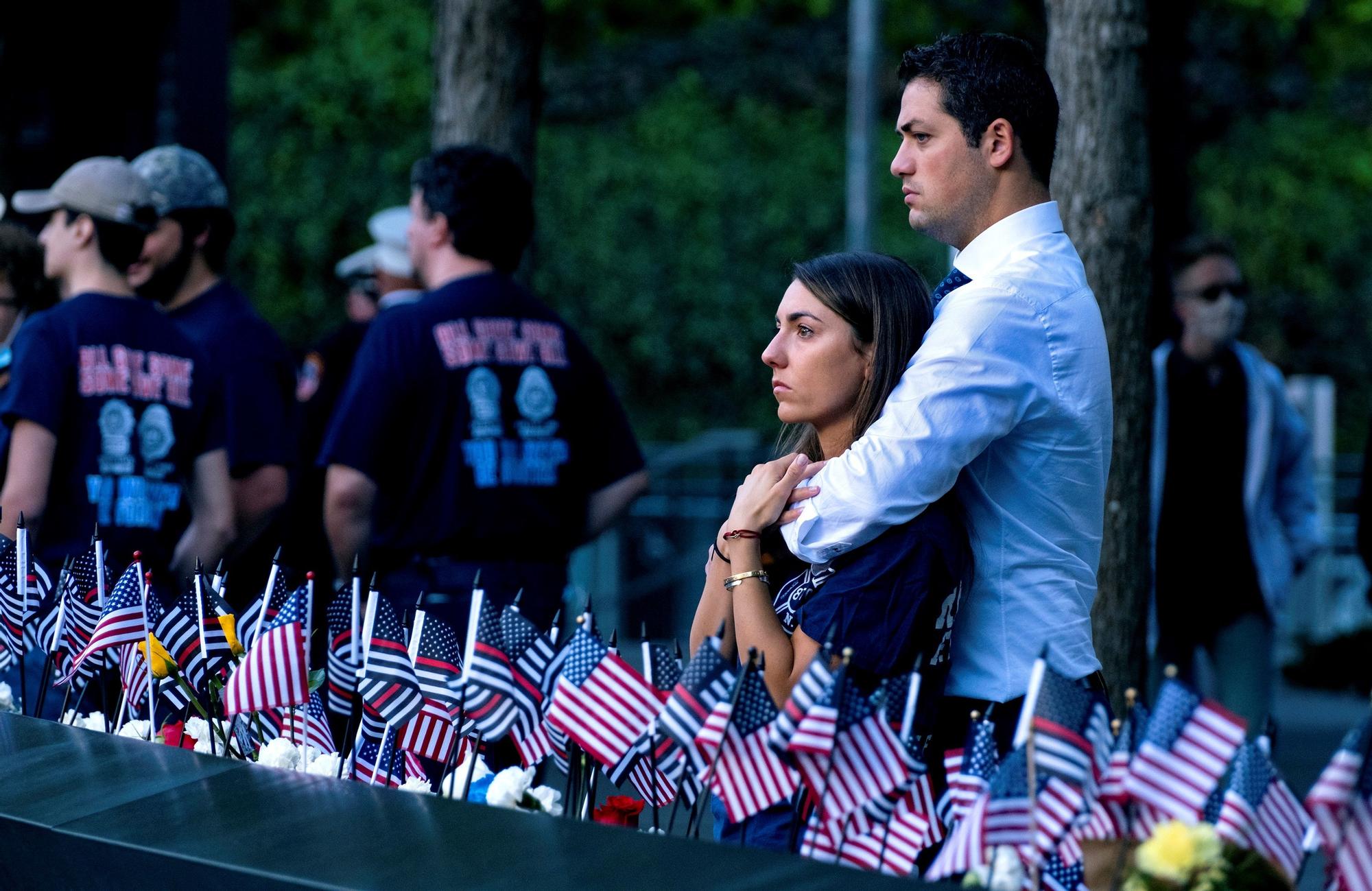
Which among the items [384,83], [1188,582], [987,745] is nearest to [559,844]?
[987,745]

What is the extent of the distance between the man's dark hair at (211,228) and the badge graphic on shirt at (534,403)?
47.7 inches

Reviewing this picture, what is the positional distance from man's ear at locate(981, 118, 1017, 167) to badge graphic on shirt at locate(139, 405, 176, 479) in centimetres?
265

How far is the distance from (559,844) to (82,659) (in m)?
1.49

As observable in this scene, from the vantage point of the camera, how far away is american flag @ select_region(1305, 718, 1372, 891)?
2244 millimetres

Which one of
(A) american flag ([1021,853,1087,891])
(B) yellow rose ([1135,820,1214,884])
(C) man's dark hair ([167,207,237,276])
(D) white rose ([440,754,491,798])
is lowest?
(D) white rose ([440,754,491,798])

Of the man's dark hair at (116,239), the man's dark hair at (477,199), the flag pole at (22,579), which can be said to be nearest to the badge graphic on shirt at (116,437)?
the man's dark hair at (116,239)

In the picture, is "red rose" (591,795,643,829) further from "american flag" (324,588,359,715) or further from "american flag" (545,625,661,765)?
"american flag" (324,588,359,715)

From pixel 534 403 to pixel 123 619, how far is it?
1.74m

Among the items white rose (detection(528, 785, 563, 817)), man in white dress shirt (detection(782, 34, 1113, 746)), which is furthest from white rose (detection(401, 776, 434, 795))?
man in white dress shirt (detection(782, 34, 1113, 746))

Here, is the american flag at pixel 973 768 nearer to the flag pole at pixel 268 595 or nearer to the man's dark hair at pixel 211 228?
the flag pole at pixel 268 595

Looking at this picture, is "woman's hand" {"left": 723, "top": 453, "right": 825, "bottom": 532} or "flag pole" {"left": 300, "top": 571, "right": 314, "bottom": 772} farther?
"flag pole" {"left": 300, "top": 571, "right": 314, "bottom": 772}

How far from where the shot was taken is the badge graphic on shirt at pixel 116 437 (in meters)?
4.71

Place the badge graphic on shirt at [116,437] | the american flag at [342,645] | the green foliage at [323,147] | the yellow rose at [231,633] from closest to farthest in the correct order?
the american flag at [342,645], the yellow rose at [231,633], the badge graphic on shirt at [116,437], the green foliage at [323,147]

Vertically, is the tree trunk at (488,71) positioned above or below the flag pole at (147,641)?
above
